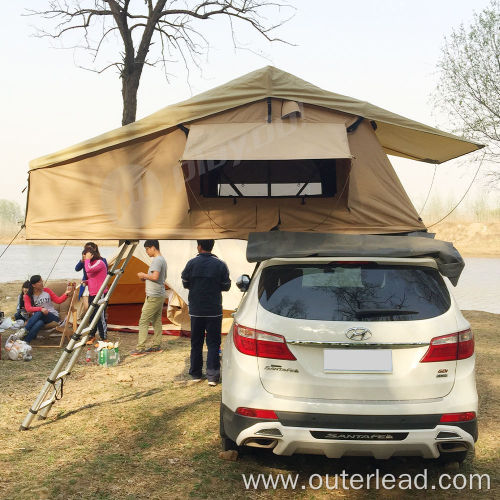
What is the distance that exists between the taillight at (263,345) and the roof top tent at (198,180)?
6.78 feet

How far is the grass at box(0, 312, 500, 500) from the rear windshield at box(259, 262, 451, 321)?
127 cm

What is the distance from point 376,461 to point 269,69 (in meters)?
3.91

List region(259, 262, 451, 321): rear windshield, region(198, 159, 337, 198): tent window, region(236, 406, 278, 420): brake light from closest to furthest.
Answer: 1. region(236, 406, 278, 420): brake light
2. region(259, 262, 451, 321): rear windshield
3. region(198, 159, 337, 198): tent window

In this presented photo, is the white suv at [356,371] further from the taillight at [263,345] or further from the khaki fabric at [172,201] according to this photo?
the khaki fabric at [172,201]

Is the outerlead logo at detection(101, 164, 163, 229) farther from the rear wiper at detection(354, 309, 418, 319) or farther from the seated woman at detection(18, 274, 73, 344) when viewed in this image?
the seated woman at detection(18, 274, 73, 344)

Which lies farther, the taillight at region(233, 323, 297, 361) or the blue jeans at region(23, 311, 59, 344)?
the blue jeans at region(23, 311, 59, 344)

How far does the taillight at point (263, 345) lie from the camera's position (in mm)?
3930

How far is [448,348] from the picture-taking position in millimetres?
3910

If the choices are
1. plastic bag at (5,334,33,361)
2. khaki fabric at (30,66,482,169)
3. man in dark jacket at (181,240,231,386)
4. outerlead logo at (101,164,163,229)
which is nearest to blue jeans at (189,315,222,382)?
man in dark jacket at (181,240,231,386)

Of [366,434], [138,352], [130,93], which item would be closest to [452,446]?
[366,434]

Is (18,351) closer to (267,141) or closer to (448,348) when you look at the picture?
(267,141)

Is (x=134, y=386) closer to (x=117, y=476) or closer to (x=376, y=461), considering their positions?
(x=117, y=476)

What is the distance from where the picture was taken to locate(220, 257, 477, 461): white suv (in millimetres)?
3773

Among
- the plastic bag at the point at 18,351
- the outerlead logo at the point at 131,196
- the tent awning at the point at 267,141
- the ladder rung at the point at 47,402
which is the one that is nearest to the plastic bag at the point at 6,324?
the plastic bag at the point at 18,351
